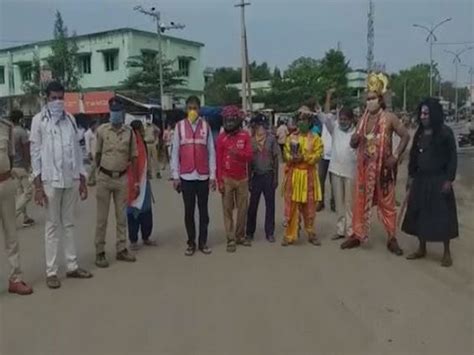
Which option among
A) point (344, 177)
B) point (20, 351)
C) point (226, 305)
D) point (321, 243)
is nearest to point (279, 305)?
point (226, 305)

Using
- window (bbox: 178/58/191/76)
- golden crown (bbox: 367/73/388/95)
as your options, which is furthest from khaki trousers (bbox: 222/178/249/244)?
window (bbox: 178/58/191/76)

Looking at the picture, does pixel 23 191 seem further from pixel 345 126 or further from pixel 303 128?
pixel 345 126

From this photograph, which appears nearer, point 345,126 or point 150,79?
point 345,126

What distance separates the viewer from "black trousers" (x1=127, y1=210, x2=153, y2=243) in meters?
7.81

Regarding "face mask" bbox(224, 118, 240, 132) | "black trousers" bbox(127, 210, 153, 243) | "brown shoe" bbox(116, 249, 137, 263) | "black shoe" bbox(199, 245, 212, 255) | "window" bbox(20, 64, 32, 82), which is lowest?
"black shoe" bbox(199, 245, 212, 255)

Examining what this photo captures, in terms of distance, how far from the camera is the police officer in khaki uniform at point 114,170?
22.6 feet

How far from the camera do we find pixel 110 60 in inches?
2146

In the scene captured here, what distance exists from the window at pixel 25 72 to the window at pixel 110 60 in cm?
679

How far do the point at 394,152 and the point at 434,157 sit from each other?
24.3 inches

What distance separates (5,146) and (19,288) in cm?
133

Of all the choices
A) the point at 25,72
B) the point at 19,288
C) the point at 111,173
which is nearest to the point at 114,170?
the point at 111,173

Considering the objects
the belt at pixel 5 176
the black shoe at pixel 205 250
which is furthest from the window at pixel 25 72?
the belt at pixel 5 176

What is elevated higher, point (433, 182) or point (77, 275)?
point (433, 182)

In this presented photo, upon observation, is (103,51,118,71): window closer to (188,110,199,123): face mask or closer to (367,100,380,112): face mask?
(188,110,199,123): face mask
